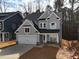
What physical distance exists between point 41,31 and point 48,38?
1.91 meters

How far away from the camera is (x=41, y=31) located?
106 feet

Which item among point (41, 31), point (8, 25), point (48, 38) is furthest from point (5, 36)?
point (48, 38)

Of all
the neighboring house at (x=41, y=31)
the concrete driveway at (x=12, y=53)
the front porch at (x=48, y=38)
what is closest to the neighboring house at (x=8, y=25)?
the neighboring house at (x=41, y=31)

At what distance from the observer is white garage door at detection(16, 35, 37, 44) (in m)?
31.6

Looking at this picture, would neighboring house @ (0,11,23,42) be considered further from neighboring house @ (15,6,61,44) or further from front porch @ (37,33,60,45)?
front porch @ (37,33,60,45)

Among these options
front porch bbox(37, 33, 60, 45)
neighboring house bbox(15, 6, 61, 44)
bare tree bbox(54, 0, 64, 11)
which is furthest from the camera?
bare tree bbox(54, 0, 64, 11)

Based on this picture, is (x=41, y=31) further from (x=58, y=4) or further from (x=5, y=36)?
(x=58, y=4)

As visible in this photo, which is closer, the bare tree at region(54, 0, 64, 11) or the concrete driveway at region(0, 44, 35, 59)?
the concrete driveway at region(0, 44, 35, 59)

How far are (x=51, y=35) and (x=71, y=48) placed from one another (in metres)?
9.84

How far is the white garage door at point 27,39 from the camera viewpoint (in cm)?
3164

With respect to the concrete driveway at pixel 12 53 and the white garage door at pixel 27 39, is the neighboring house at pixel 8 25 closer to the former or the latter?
the white garage door at pixel 27 39

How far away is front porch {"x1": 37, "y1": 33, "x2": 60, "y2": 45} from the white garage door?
0.94 meters

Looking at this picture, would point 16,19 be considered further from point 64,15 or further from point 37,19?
point 64,15

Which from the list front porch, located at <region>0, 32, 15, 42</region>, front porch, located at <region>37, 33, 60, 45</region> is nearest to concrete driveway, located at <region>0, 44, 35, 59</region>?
front porch, located at <region>37, 33, 60, 45</region>
